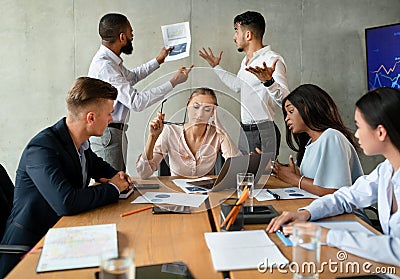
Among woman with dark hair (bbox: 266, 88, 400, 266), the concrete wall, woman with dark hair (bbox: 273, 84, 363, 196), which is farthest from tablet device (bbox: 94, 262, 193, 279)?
the concrete wall

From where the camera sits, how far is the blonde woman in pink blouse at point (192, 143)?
2021mm

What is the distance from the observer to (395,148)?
4.98ft

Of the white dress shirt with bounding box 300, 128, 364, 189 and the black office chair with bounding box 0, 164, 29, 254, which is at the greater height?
the white dress shirt with bounding box 300, 128, 364, 189

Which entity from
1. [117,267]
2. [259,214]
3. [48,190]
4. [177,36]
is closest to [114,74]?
[177,36]

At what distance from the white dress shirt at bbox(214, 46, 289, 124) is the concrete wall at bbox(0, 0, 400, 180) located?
491 millimetres

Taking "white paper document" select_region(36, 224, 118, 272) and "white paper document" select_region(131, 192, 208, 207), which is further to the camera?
"white paper document" select_region(131, 192, 208, 207)

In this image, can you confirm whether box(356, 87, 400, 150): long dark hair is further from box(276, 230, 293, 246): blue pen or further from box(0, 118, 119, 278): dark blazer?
box(0, 118, 119, 278): dark blazer

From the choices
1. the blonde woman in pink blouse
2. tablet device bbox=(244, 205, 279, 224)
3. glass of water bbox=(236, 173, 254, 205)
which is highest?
the blonde woman in pink blouse

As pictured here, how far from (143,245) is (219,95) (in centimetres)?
72

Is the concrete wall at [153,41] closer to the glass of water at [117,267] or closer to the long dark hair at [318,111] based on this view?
the long dark hair at [318,111]

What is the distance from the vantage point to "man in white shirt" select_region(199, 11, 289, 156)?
6.37ft

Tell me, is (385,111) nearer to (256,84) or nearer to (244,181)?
(244,181)

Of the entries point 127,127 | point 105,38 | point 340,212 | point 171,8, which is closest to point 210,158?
point 127,127

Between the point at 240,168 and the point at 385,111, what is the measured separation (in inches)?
27.6
